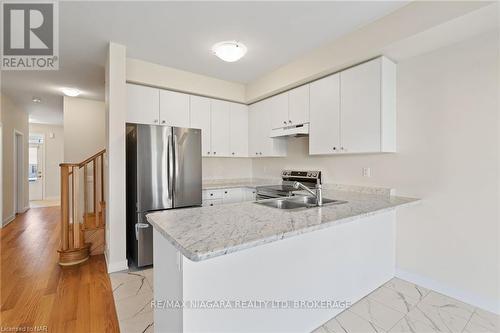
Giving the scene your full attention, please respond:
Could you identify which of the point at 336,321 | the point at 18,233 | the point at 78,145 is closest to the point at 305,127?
the point at 336,321

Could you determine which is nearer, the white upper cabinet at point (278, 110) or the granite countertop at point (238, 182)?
the white upper cabinet at point (278, 110)

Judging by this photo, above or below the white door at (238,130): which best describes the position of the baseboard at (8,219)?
below

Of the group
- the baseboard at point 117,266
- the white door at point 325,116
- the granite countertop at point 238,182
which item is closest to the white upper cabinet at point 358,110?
the white door at point 325,116

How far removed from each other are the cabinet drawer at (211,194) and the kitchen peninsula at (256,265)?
1.65 m

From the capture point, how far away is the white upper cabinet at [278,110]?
339 cm

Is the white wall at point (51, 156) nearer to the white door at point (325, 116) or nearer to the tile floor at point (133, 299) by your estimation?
the tile floor at point (133, 299)

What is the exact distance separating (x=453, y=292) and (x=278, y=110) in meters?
2.82

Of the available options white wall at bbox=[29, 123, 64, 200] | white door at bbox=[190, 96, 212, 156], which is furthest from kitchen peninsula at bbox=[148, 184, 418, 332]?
white wall at bbox=[29, 123, 64, 200]

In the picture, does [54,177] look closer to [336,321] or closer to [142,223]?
[142,223]

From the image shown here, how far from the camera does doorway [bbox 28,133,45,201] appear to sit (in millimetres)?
7602

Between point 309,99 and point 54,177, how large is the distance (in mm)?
8902

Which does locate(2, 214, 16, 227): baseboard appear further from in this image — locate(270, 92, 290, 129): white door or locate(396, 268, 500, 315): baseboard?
locate(396, 268, 500, 315): baseboard

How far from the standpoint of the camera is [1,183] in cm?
440

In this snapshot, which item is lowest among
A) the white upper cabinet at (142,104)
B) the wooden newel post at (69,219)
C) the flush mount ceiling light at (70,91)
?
the wooden newel post at (69,219)
